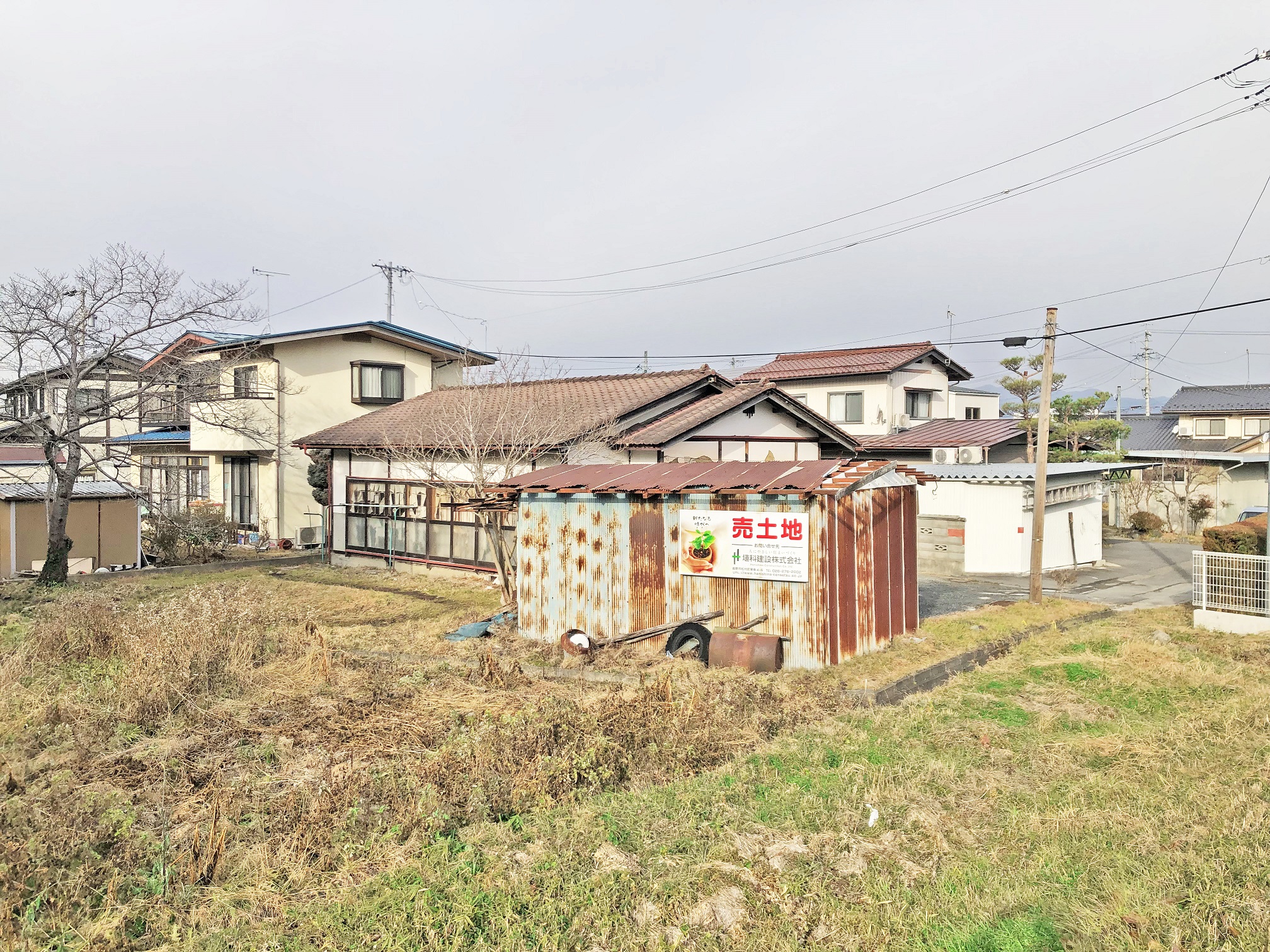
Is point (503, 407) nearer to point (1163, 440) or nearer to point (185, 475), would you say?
point (185, 475)

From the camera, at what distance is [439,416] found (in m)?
18.3

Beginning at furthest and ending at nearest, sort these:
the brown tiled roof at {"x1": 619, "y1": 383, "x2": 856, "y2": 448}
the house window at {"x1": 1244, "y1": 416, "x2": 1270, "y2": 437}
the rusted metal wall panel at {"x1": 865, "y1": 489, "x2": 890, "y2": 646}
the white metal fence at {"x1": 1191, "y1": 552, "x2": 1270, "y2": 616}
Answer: the house window at {"x1": 1244, "y1": 416, "x2": 1270, "y2": 437} → the brown tiled roof at {"x1": 619, "y1": 383, "x2": 856, "y2": 448} → the white metal fence at {"x1": 1191, "y1": 552, "x2": 1270, "y2": 616} → the rusted metal wall panel at {"x1": 865, "y1": 489, "x2": 890, "y2": 646}

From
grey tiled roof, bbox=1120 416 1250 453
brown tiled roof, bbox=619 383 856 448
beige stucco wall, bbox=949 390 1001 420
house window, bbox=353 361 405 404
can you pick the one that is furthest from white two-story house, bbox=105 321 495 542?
grey tiled roof, bbox=1120 416 1250 453

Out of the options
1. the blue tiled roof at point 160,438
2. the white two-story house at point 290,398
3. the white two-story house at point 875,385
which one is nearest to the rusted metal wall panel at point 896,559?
the white two-story house at point 290,398

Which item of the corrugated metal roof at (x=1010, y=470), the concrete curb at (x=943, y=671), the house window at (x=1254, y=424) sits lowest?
the concrete curb at (x=943, y=671)

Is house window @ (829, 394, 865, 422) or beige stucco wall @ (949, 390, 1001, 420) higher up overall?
beige stucco wall @ (949, 390, 1001, 420)

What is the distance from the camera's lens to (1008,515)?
18906mm

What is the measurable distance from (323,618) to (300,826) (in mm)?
8286

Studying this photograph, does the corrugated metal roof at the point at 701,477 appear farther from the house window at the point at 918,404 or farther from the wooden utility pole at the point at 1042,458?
the house window at the point at 918,404

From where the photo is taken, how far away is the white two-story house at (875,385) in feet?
96.3

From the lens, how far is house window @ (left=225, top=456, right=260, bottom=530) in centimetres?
2441

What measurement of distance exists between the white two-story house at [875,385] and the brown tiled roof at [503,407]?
11039 mm

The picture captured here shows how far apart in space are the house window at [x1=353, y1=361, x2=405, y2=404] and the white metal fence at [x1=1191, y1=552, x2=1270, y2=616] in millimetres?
20260

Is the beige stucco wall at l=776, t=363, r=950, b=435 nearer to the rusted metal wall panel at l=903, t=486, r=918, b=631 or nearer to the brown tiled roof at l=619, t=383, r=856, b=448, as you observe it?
the brown tiled roof at l=619, t=383, r=856, b=448
